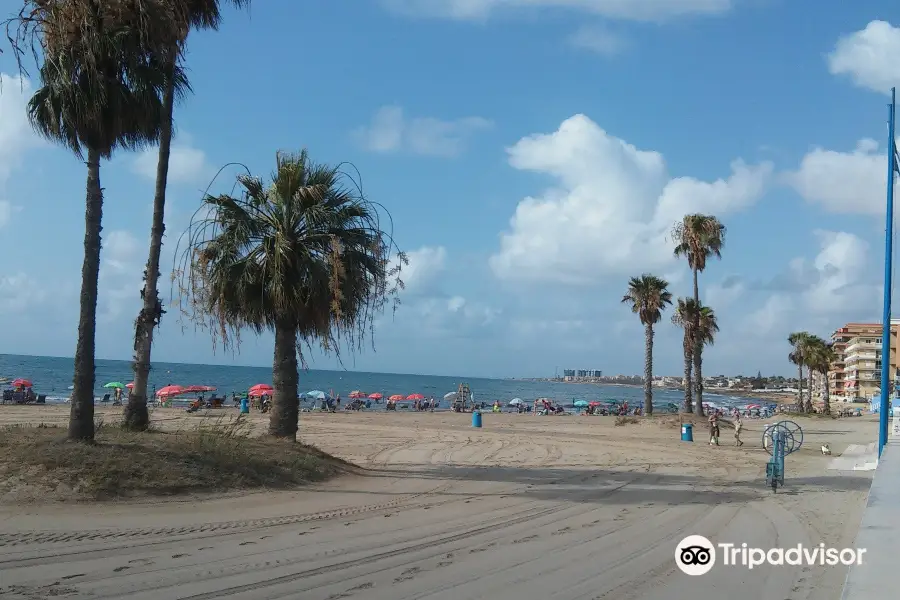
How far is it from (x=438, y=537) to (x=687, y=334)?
3809 cm

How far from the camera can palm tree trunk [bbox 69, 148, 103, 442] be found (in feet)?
39.1

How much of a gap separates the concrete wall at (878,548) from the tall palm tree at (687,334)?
37.2 m

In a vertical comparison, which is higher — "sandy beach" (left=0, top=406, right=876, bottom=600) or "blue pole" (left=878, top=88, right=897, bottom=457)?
"blue pole" (left=878, top=88, right=897, bottom=457)

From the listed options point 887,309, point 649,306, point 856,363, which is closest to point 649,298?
point 649,306

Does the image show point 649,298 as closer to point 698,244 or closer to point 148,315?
point 698,244

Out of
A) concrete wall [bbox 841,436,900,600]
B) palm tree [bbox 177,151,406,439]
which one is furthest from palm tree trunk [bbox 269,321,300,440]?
concrete wall [bbox 841,436,900,600]

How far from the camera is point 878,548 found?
15.3 ft

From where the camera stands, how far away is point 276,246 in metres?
14.2

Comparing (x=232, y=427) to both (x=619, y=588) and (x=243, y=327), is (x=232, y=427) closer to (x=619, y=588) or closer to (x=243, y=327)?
(x=243, y=327)

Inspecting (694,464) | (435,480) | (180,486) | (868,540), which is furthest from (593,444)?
(868,540)

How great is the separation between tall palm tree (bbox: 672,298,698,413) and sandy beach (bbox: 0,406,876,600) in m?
27.1

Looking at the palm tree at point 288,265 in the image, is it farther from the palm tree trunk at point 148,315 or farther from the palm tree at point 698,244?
the palm tree at point 698,244

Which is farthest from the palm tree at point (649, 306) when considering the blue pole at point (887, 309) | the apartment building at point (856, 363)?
the apartment building at point (856, 363)

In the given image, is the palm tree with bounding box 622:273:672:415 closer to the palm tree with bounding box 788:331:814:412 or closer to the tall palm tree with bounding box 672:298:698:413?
the tall palm tree with bounding box 672:298:698:413
